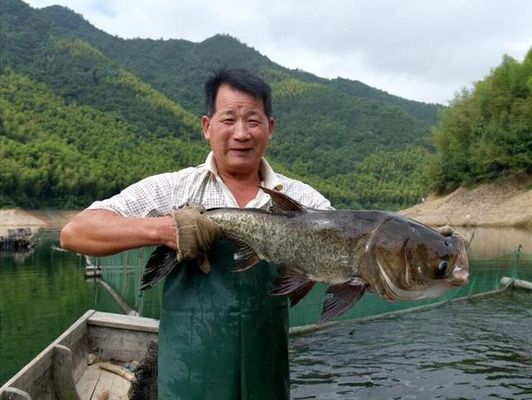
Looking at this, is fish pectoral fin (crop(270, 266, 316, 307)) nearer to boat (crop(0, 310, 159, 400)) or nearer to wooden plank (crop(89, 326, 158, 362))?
boat (crop(0, 310, 159, 400))

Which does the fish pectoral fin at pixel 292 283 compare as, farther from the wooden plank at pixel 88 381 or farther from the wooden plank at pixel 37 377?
the wooden plank at pixel 88 381

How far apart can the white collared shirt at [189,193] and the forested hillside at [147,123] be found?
78.7m

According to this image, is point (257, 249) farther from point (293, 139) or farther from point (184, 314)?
point (293, 139)

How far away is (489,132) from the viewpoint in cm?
5091

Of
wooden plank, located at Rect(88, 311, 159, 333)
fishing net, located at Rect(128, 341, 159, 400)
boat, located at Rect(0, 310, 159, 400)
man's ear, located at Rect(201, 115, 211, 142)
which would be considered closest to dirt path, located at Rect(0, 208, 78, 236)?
wooden plank, located at Rect(88, 311, 159, 333)

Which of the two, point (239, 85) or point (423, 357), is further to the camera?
point (423, 357)

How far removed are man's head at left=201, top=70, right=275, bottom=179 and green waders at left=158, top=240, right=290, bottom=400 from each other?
442 mm

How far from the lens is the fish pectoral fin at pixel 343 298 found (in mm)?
2395

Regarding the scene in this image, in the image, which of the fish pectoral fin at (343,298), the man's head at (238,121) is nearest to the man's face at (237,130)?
the man's head at (238,121)

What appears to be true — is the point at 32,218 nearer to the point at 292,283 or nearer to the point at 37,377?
the point at 37,377

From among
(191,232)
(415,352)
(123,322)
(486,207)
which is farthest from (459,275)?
(486,207)

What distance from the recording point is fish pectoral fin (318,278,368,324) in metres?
2.39

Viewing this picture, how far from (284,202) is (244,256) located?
1.09 ft

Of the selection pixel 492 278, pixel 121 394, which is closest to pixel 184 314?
pixel 121 394
